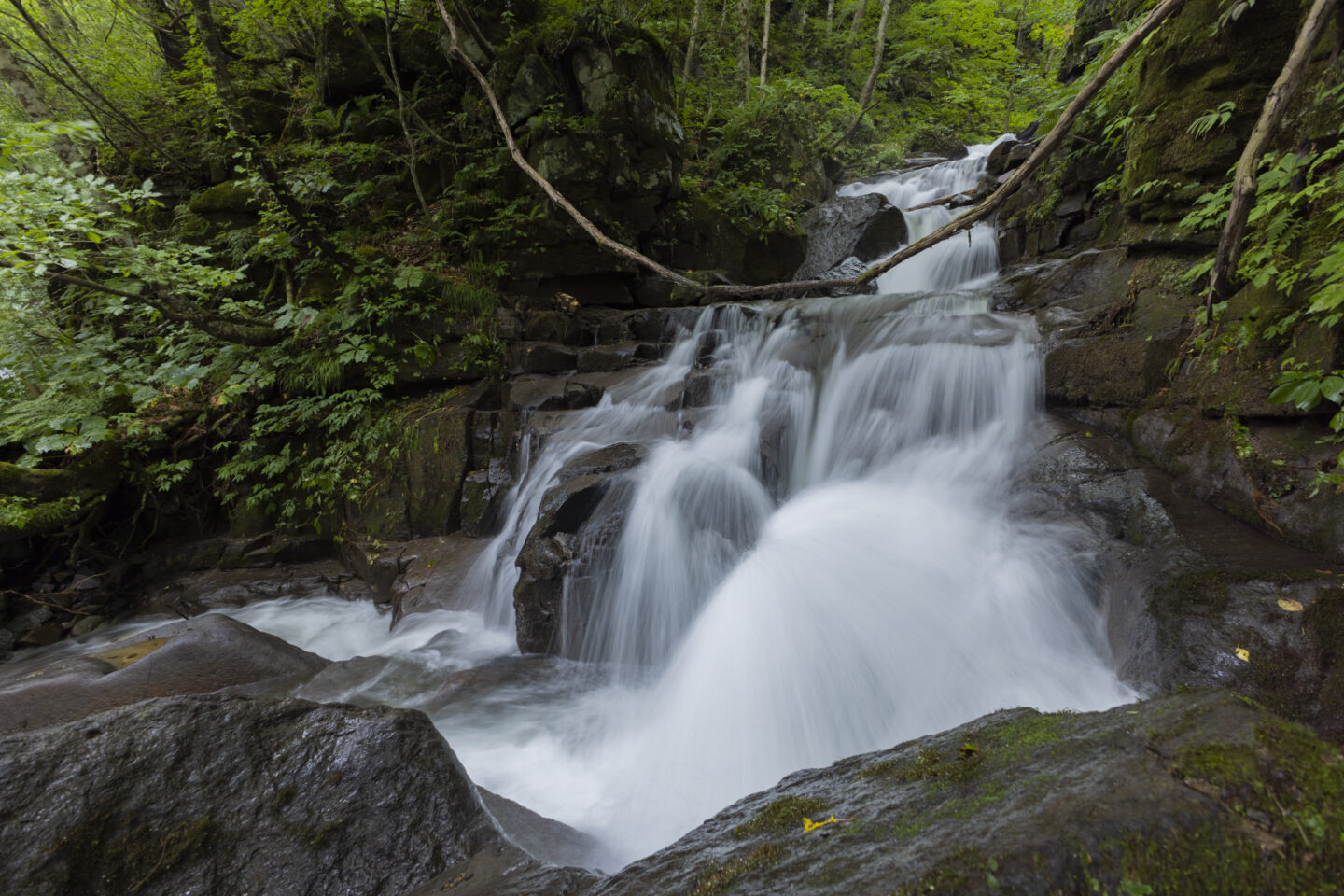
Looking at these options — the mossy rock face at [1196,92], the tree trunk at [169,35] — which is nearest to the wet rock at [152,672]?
the mossy rock face at [1196,92]

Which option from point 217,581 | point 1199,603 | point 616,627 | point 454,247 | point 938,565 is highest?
point 454,247

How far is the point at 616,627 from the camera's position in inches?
178

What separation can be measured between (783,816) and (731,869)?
0.34m

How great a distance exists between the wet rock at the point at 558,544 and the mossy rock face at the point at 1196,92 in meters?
5.33

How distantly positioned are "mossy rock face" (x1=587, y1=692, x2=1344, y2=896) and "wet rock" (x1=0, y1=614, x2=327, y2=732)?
4050 mm

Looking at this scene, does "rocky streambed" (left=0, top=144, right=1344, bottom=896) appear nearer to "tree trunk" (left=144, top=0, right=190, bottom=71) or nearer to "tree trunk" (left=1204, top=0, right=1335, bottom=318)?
"tree trunk" (left=1204, top=0, right=1335, bottom=318)

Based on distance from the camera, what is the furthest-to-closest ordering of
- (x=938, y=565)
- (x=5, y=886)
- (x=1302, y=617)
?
(x=938, y=565) < (x=1302, y=617) < (x=5, y=886)

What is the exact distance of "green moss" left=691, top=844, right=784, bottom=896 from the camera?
135cm

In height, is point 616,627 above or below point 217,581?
above

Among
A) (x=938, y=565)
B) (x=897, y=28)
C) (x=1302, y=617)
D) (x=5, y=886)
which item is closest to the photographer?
(x=5, y=886)

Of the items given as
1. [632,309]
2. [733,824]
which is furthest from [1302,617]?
[632,309]

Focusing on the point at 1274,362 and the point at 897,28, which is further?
the point at 897,28

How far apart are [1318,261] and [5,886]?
19.8ft

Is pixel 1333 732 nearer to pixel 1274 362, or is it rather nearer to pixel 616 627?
pixel 1274 362
